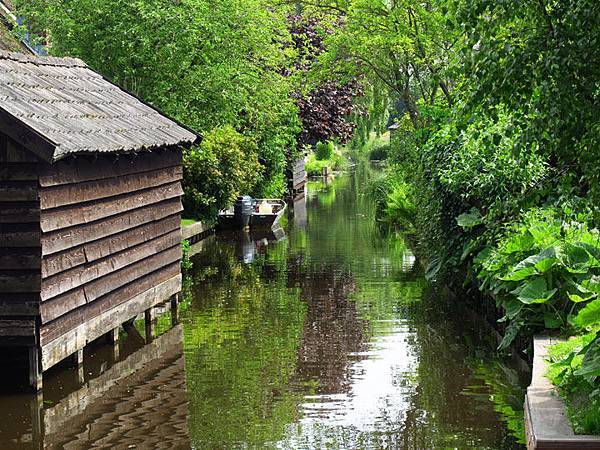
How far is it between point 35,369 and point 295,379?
3.32 metres

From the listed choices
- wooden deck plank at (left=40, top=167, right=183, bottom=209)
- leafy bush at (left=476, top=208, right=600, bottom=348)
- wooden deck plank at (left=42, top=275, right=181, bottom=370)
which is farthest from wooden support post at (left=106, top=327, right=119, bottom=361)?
leafy bush at (left=476, top=208, right=600, bottom=348)

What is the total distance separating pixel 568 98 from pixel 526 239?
6.12 meters

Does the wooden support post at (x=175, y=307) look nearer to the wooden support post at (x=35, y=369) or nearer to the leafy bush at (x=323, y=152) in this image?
the wooden support post at (x=35, y=369)

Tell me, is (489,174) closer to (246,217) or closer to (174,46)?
(174,46)

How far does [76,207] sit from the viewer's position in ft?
44.4

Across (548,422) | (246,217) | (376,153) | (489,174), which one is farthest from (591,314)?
(376,153)

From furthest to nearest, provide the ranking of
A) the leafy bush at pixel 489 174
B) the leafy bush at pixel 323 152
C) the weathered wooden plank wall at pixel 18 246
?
1. the leafy bush at pixel 323 152
2. the leafy bush at pixel 489 174
3. the weathered wooden plank wall at pixel 18 246

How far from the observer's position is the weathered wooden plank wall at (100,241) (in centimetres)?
1268

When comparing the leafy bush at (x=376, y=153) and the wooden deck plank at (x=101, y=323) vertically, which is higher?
the leafy bush at (x=376, y=153)

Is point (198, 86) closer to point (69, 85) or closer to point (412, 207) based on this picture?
point (412, 207)

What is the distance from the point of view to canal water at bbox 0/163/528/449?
11.2 metres

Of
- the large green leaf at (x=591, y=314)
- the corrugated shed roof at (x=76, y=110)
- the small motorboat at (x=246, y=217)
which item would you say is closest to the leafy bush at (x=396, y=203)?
the small motorboat at (x=246, y=217)

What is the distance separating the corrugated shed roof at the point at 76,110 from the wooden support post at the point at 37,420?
291 cm

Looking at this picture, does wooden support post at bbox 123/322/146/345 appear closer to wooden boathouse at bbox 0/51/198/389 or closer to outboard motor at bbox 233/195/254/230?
wooden boathouse at bbox 0/51/198/389
